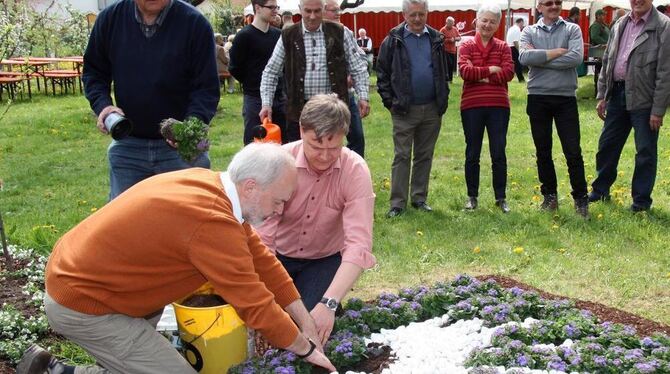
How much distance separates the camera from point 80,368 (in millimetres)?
3391

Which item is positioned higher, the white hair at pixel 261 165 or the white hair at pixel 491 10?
the white hair at pixel 491 10

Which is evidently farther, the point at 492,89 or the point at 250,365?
the point at 492,89

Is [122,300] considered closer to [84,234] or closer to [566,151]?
[84,234]

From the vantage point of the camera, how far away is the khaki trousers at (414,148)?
22.4 ft

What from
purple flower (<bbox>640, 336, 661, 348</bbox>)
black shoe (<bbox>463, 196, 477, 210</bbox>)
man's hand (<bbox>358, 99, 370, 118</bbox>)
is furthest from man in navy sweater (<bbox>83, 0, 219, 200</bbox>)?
black shoe (<bbox>463, 196, 477, 210</bbox>)

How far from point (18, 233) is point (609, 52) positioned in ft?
17.4

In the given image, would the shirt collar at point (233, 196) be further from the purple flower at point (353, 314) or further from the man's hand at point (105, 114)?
the man's hand at point (105, 114)

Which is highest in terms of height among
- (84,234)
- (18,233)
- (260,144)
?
(260,144)

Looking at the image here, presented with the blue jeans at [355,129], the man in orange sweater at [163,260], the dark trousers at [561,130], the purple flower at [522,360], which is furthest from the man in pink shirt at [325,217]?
the dark trousers at [561,130]

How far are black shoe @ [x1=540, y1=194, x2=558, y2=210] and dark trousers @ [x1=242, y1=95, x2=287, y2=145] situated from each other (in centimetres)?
240

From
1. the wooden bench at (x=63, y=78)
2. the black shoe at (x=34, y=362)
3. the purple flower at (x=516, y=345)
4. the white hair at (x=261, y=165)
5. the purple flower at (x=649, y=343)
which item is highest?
the white hair at (x=261, y=165)

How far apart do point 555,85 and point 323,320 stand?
3908mm

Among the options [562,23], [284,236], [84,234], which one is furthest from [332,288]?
[562,23]

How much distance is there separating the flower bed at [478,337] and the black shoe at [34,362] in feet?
2.77
